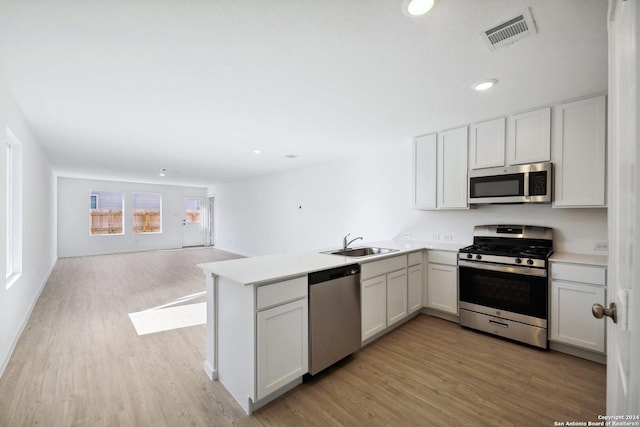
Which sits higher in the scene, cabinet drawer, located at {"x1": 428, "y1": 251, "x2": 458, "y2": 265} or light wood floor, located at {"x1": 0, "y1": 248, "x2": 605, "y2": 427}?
cabinet drawer, located at {"x1": 428, "y1": 251, "x2": 458, "y2": 265}

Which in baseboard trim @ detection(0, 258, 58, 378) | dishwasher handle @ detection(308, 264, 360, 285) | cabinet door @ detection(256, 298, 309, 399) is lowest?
baseboard trim @ detection(0, 258, 58, 378)

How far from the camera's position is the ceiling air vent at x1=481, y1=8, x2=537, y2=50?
4.91 feet

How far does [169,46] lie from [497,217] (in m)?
3.71

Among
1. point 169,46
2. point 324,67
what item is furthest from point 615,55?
point 169,46

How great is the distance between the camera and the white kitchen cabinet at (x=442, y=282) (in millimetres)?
3162

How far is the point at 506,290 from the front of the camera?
2.75 metres

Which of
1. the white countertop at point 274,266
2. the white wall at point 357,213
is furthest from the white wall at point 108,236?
the white countertop at point 274,266

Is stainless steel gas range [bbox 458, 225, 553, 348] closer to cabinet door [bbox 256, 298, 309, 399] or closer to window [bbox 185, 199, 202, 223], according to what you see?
cabinet door [bbox 256, 298, 309, 399]

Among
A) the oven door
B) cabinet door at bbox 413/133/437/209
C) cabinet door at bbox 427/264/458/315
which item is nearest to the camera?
the oven door

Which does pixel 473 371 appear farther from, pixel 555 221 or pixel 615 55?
pixel 615 55

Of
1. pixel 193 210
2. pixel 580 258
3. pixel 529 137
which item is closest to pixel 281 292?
pixel 580 258

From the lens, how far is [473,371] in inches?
88.1

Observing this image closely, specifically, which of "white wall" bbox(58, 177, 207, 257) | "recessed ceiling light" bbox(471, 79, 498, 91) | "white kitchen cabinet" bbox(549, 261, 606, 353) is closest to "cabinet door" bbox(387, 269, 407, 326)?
"white kitchen cabinet" bbox(549, 261, 606, 353)

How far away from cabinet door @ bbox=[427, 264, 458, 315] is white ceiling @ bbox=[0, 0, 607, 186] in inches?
70.7
